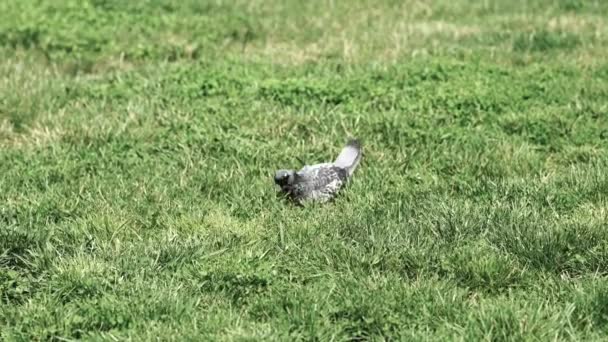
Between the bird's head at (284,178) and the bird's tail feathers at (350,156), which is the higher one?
the bird's head at (284,178)

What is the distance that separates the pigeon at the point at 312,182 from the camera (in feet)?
17.1

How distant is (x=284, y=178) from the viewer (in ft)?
17.1

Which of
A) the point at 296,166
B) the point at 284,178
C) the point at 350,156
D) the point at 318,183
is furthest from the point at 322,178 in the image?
the point at 296,166

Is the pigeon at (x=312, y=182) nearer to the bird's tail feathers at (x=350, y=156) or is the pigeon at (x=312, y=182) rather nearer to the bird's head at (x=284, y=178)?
the bird's head at (x=284, y=178)

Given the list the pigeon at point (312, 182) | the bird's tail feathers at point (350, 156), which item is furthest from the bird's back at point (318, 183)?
the bird's tail feathers at point (350, 156)

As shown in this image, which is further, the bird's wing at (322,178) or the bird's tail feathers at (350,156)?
the bird's tail feathers at (350,156)

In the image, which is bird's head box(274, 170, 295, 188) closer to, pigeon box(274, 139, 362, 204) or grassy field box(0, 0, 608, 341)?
pigeon box(274, 139, 362, 204)

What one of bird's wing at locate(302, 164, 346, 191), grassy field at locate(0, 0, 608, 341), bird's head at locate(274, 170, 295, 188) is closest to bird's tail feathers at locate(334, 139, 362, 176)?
Answer: grassy field at locate(0, 0, 608, 341)

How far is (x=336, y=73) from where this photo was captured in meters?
7.84

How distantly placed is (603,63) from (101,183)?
16.2 ft

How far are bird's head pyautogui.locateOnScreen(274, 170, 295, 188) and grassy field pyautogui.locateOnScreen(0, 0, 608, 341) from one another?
0.46 feet

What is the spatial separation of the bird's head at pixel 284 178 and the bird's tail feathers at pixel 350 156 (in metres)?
0.51

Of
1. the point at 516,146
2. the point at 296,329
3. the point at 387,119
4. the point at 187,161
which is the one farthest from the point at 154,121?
the point at 296,329

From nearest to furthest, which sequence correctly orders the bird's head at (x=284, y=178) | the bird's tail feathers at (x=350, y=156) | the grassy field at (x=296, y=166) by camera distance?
the grassy field at (x=296, y=166), the bird's head at (x=284, y=178), the bird's tail feathers at (x=350, y=156)
